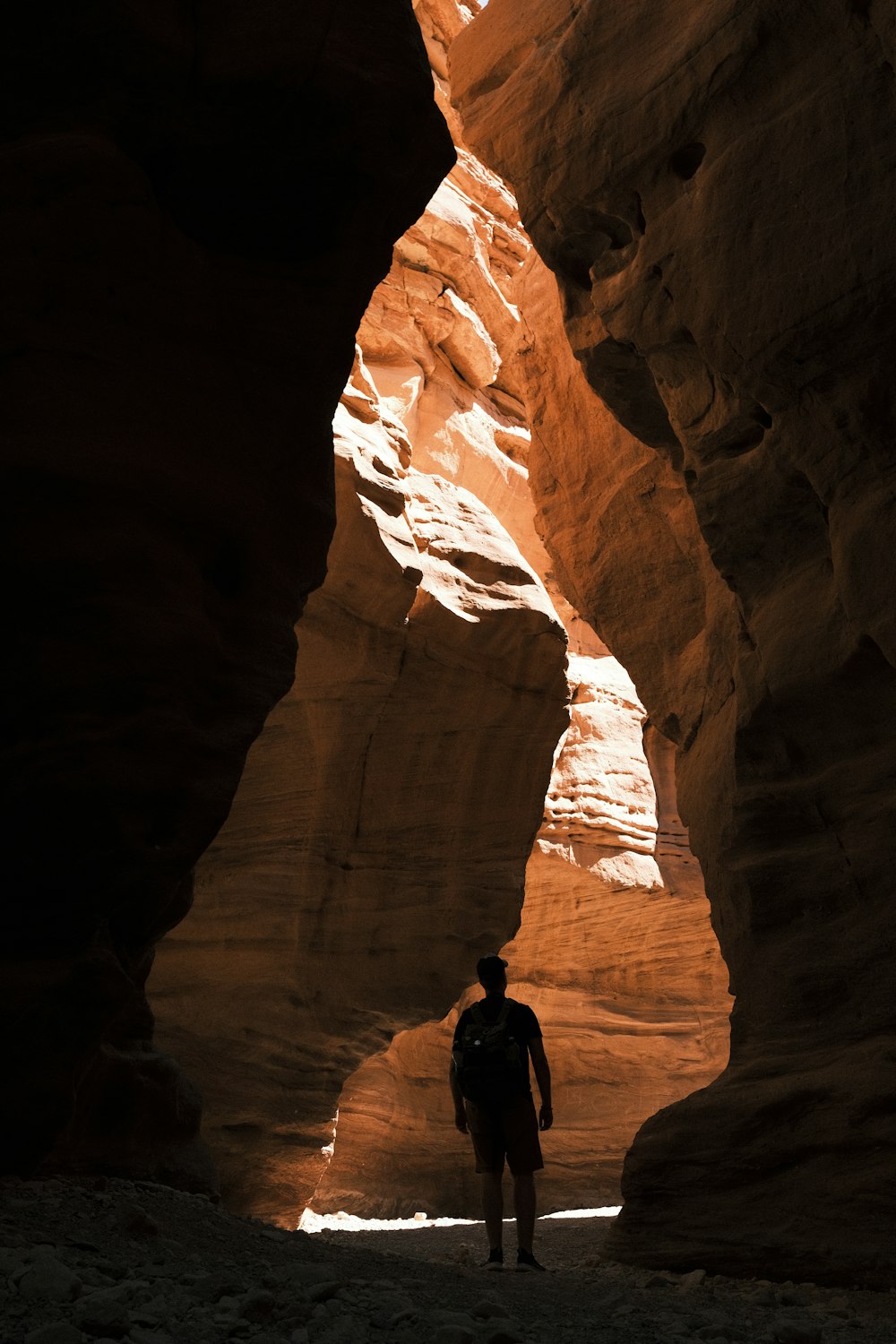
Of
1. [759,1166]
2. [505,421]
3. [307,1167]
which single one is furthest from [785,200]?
[505,421]

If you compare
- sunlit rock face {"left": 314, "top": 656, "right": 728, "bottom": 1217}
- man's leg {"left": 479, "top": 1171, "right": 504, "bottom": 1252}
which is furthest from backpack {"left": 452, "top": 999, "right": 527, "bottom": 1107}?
sunlit rock face {"left": 314, "top": 656, "right": 728, "bottom": 1217}

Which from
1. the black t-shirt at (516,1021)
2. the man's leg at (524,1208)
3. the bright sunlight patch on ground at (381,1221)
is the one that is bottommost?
the man's leg at (524,1208)

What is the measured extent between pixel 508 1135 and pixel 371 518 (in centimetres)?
574

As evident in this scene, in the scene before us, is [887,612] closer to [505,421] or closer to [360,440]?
[360,440]

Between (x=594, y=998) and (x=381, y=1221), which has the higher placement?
(x=594, y=998)

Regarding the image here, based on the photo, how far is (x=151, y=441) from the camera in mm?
4934

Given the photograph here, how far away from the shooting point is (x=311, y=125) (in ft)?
17.6

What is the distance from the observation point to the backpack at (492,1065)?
5.48 m

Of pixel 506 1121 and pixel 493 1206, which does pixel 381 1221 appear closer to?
pixel 493 1206

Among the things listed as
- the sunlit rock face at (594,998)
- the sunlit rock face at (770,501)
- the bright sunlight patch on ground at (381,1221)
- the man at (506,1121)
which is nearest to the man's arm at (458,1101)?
the man at (506,1121)

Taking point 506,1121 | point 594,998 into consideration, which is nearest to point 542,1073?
point 506,1121

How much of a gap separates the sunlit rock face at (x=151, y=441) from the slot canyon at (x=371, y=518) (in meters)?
0.02

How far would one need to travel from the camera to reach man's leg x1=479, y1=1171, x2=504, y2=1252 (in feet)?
18.1

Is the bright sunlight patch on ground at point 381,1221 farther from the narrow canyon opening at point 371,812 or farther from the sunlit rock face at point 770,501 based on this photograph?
the sunlit rock face at point 770,501
